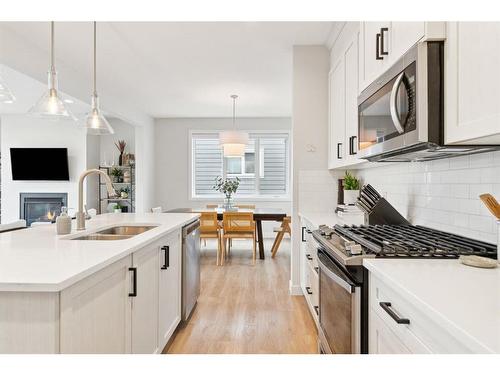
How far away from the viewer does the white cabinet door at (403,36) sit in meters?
1.35

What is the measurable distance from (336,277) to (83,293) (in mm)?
1008

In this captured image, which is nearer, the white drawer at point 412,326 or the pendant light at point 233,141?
the white drawer at point 412,326

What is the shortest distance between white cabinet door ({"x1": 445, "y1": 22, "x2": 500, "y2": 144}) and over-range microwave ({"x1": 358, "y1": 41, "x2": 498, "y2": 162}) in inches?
1.4

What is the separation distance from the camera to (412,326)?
0.93 metres

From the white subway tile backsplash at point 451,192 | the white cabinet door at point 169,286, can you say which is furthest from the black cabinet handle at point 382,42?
the white cabinet door at point 169,286

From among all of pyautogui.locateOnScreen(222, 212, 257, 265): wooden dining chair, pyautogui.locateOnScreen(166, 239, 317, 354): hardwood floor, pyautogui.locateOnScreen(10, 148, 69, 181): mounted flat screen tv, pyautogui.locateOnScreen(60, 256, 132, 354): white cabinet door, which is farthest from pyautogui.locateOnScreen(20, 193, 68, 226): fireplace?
pyautogui.locateOnScreen(60, 256, 132, 354): white cabinet door

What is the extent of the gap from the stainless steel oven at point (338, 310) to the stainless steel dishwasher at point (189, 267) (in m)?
1.10

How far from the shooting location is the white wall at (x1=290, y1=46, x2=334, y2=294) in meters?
3.55

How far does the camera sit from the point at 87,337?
1.19 metres

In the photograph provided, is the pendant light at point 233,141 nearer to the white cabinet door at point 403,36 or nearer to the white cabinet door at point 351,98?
the white cabinet door at point 351,98

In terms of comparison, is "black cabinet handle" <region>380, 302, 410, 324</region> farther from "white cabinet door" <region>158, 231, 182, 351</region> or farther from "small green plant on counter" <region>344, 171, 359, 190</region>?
"small green plant on counter" <region>344, 171, 359, 190</region>

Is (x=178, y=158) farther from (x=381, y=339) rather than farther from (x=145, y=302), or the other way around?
(x=381, y=339)
